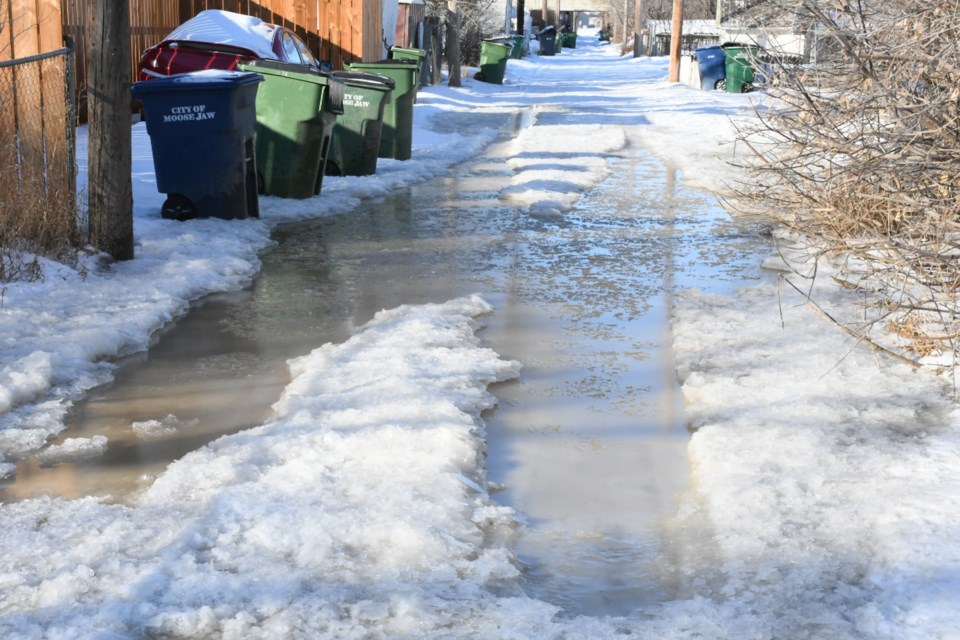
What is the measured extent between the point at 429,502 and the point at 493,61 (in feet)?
120

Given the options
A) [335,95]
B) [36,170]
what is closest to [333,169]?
[335,95]

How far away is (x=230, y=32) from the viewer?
17.5 metres

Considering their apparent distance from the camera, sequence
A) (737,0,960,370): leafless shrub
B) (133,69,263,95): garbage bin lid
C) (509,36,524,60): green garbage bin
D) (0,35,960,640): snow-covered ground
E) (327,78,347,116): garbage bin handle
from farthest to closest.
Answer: (509,36,524,60): green garbage bin < (327,78,347,116): garbage bin handle < (133,69,263,95): garbage bin lid < (737,0,960,370): leafless shrub < (0,35,960,640): snow-covered ground

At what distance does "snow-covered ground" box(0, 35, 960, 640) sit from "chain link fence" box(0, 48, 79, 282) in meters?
0.39

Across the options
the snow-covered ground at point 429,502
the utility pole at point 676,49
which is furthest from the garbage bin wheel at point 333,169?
the utility pole at point 676,49

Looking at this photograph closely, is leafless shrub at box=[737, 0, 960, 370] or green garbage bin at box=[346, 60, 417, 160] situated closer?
leafless shrub at box=[737, 0, 960, 370]

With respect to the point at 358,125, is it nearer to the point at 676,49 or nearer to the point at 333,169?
the point at 333,169

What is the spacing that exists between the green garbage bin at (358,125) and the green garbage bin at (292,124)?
1.65m

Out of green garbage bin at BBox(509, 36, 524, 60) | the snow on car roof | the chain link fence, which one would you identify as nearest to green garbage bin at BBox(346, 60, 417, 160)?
the snow on car roof

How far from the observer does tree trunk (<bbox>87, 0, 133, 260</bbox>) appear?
27.9 ft

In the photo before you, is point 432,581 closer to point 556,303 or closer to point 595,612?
point 595,612

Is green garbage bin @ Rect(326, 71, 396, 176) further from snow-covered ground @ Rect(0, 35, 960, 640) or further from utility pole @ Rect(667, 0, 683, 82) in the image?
utility pole @ Rect(667, 0, 683, 82)

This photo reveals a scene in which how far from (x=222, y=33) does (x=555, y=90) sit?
21801 mm

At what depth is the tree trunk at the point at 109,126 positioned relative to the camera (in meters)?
8.51
